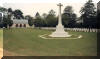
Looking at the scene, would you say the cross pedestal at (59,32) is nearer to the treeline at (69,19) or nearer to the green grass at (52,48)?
the treeline at (69,19)

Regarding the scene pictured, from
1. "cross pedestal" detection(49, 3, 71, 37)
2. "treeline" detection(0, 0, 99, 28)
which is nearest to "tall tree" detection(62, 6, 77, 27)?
"treeline" detection(0, 0, 99, 28)

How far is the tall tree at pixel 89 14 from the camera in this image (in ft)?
68.0

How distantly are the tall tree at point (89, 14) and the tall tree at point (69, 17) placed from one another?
6.21 feet

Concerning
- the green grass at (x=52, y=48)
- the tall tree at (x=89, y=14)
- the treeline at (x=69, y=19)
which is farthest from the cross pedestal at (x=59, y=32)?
the tall tree at (x=89, y=14)

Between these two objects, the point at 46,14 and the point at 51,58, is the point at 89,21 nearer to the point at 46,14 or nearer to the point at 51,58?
the point at 46,14

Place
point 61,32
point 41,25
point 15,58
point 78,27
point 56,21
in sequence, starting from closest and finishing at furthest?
1. point 15,58
2. point 61,32
3. point 56,21
4. point 78,27
5. point 41,25

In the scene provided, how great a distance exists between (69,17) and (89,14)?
563 cm

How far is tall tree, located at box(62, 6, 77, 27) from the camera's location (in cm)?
1844

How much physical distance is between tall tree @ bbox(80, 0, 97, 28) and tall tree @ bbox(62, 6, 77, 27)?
1.89 meters

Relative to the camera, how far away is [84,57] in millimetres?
8117

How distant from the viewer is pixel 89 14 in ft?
79.5

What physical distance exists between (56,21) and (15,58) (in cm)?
1050

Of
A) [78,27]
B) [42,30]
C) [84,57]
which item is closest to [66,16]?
[78,27]

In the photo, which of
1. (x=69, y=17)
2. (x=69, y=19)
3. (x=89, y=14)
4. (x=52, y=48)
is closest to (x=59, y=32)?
(x=69, y=19)
